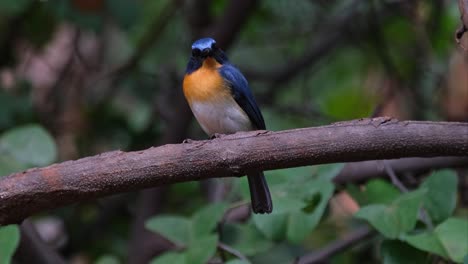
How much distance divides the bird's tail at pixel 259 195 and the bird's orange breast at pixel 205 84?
1.71ft

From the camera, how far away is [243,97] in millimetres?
3422

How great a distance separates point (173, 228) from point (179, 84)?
1672 mm

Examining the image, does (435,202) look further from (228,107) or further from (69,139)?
(69,139)

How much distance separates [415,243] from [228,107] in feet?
3.58

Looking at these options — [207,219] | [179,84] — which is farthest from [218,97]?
[179,84]

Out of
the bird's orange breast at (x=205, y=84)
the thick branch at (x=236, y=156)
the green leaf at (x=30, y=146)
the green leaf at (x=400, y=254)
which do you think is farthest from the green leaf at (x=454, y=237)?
the green leaf at (x=30, y=146)

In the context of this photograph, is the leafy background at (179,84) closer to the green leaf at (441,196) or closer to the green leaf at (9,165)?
the green leaf at (9,165)

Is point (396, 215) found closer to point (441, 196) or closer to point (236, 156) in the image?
point (441, 196)

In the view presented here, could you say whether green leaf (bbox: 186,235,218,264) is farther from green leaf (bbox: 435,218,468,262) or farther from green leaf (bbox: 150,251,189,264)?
green leaf (bbox: 435,218,468,262)

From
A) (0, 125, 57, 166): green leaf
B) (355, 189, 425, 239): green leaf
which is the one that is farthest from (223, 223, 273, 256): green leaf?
(0, 125, 57, 166): green leaf

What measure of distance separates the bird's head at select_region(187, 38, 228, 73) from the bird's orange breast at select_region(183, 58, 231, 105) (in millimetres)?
22

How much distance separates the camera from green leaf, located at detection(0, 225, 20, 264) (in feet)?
8.64

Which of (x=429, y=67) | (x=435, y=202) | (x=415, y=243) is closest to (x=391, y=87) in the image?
(x=429, y=67)

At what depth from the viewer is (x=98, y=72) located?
4.99 m
